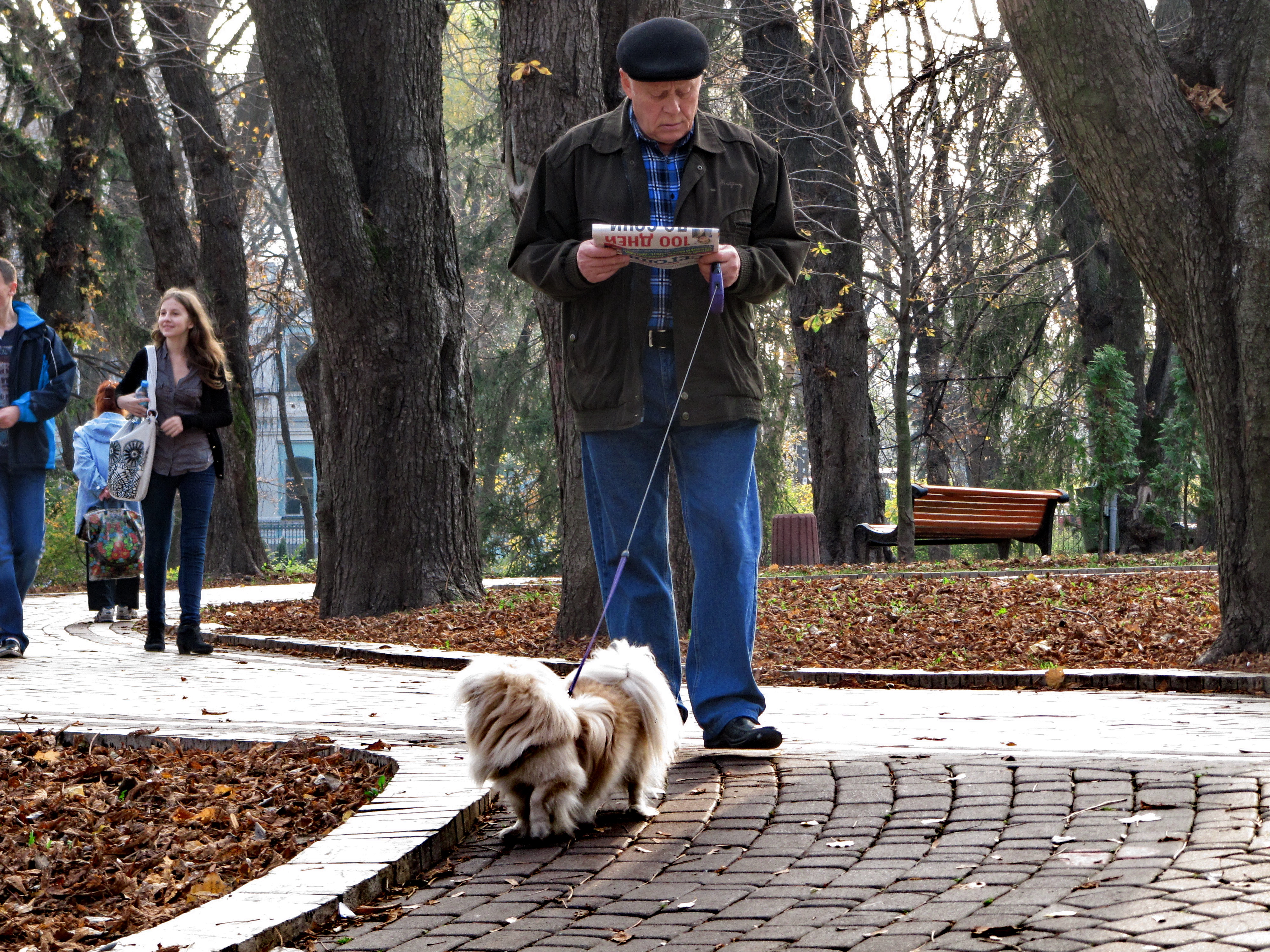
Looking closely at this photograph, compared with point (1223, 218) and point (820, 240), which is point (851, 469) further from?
point (1223, 218)

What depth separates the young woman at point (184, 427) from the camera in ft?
30.2

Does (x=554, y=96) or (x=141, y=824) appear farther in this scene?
(x=554, y=96)

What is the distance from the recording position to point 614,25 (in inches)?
348

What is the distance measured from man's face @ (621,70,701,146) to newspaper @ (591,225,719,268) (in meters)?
0.49

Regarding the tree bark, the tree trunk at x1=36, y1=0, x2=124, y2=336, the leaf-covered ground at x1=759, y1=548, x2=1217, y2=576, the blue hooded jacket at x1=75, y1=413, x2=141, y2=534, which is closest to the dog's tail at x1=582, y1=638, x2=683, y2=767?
the blue hooded jacket at x1=75, y1=413, x2=141, y2=534

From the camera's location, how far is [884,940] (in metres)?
3.08

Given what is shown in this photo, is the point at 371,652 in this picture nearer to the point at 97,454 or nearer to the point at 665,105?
the point at 97,454

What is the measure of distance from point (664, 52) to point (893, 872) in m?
2.61

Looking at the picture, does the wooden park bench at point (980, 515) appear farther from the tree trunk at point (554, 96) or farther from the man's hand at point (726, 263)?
the man's hand at point (726, 263)

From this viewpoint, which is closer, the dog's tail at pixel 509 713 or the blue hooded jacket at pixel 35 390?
the dog's tail at pixel 509 713

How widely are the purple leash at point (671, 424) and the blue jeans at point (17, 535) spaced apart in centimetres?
561

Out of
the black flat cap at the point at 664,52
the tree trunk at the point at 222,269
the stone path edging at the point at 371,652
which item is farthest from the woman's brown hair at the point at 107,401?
the black flat cap at the point at 664,52

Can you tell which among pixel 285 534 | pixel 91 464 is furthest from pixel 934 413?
pixel 285 534

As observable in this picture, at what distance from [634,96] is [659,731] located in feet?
6.90
